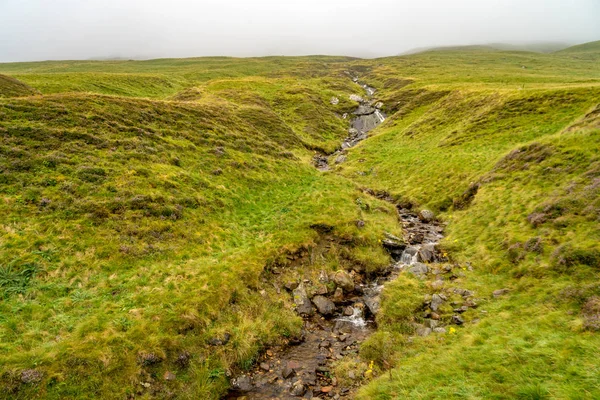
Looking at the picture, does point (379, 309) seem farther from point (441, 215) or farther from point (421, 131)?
point (421, 131)

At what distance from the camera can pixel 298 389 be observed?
1373 centimetres

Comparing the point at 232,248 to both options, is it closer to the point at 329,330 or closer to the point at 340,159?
the point at 329,330

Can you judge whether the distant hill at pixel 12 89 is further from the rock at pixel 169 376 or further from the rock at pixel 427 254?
the rock at pixel 427 254

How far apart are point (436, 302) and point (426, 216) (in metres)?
15.1

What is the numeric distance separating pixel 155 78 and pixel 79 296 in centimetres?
9827

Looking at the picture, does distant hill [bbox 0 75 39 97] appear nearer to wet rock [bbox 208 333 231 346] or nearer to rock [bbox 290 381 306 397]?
wet rock [bbox 208 333 231 346]

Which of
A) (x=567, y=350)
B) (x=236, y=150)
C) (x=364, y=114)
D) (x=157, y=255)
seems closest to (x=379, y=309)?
(x=567, y=350)

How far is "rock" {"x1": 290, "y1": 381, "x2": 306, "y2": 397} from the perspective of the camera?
13617mm

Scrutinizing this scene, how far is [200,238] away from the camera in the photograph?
72.7ft

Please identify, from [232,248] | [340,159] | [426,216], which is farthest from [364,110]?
[232,248]

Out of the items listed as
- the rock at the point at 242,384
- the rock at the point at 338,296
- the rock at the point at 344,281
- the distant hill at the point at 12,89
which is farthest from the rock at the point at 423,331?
the distant hill at the point at 12,89

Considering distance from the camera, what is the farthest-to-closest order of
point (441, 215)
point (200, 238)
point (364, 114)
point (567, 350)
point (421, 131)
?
point (364, 114) → point (421, 131) → point (441, 215) → point (200, 238) → point (567, 350)

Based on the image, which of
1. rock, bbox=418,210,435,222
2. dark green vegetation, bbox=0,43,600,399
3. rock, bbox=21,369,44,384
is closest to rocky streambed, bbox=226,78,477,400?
dark green vegetation, bbox=0,43,600,399

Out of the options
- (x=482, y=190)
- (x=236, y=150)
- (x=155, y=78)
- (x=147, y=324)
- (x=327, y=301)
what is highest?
(x=155, y=78)
